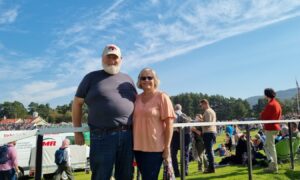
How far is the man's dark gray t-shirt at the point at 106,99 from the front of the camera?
3674 mm

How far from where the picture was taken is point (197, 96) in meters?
153

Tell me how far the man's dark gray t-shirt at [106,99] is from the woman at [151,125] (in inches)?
4.9

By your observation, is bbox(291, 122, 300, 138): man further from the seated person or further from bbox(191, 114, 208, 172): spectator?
the seated person

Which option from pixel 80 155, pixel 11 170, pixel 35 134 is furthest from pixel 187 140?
pixel 80 155

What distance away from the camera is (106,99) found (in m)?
3.69

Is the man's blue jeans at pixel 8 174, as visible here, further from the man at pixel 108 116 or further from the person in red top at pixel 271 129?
the man at pixel 108 116

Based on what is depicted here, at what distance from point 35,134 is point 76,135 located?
54cm

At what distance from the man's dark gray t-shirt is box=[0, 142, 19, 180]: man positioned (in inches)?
255

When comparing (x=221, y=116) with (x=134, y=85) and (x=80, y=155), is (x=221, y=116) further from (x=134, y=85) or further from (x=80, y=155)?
(x=134, y=85)

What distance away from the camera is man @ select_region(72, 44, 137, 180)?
367cm

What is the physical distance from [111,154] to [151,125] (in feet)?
1.64

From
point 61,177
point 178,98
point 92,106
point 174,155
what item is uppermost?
point 178,98

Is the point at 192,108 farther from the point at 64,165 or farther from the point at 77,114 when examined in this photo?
the point at 77,114

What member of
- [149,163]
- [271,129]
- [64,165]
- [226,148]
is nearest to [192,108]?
[226,148]
